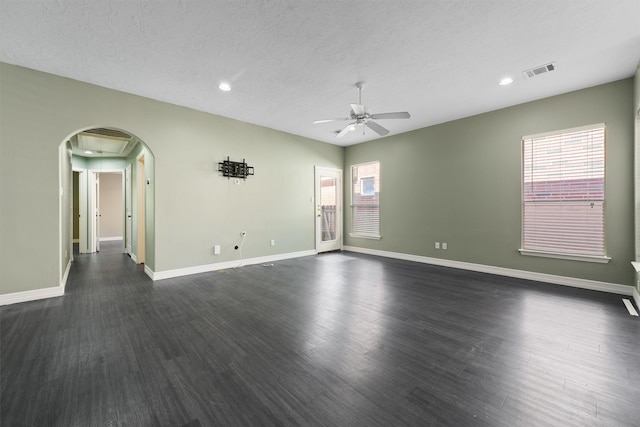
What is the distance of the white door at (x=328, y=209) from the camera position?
22.4 feet

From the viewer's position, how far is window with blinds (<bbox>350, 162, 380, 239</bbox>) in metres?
6.66

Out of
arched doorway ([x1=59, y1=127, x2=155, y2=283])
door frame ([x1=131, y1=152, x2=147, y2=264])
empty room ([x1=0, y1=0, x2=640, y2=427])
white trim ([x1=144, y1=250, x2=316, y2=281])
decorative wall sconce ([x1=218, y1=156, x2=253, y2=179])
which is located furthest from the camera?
door frame ([x1=131, y1=152, x2=147, y2=264])

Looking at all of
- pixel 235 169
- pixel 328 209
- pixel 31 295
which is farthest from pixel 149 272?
pixel 328 209

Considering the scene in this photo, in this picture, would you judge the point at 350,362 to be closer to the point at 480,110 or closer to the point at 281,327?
the point at 281,327

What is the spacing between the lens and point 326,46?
2814 mm

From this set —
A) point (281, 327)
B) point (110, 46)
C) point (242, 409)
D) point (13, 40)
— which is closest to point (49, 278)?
point (13, 40)

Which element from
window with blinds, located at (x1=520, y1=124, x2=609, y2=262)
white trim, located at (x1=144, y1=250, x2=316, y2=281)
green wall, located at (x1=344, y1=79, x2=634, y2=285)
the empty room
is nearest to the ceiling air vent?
the empty room

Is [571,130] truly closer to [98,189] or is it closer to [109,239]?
[98,189]

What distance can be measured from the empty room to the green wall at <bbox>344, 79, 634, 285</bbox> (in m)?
0.03

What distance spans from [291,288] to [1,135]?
3.97 meters

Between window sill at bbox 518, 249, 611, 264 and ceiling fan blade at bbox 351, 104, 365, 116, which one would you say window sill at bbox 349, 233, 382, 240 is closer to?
window sill at bbox 518, 249, 611, 264

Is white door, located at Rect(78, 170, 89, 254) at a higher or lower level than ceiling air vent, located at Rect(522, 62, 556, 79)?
lower

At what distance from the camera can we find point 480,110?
4699 millimetres

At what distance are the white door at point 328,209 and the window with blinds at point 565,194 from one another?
4.10 meters
